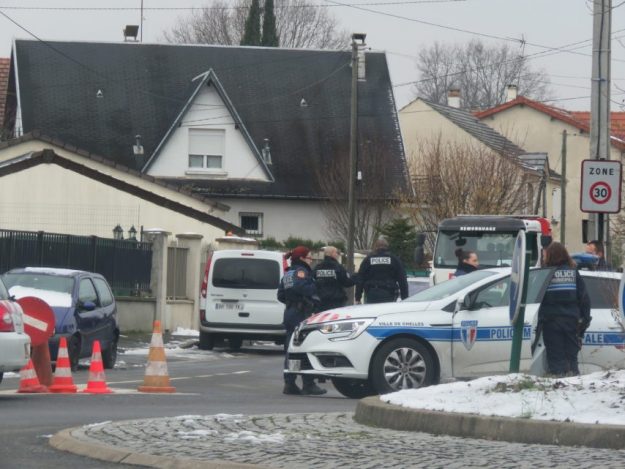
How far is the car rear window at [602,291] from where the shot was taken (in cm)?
1655

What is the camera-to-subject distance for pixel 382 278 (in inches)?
790

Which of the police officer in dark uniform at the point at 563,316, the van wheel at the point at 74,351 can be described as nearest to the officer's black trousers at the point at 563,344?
the police officer in dark uniform at the point at 563,316

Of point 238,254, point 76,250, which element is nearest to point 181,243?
point 76,250

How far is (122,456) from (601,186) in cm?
1034

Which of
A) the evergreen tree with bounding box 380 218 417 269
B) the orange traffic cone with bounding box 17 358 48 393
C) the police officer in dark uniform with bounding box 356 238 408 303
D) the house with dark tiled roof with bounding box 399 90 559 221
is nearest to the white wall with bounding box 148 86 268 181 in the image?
the house with dark tiled roof with bounding box 399 90 559 221

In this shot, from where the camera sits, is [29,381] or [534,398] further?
[29,381]

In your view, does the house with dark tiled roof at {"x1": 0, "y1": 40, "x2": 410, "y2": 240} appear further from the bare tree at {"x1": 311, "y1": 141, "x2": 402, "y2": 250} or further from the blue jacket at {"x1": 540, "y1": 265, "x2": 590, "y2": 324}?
the blue jacket at {"x1": 540, "y1": 265, "x2": 590, "y2": 324}

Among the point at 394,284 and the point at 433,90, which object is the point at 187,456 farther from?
the point at 433,90

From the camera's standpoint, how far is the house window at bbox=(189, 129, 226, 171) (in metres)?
53.0

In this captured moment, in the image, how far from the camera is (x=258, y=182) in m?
53.1

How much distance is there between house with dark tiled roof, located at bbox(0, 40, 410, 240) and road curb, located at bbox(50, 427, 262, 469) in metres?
40.6

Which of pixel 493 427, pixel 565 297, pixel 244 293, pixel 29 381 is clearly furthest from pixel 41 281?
pixel 493 427

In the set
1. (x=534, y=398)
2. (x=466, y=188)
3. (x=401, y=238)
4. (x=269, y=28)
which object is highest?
(x=269, y=28)

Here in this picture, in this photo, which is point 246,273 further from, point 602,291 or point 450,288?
point 602,291
